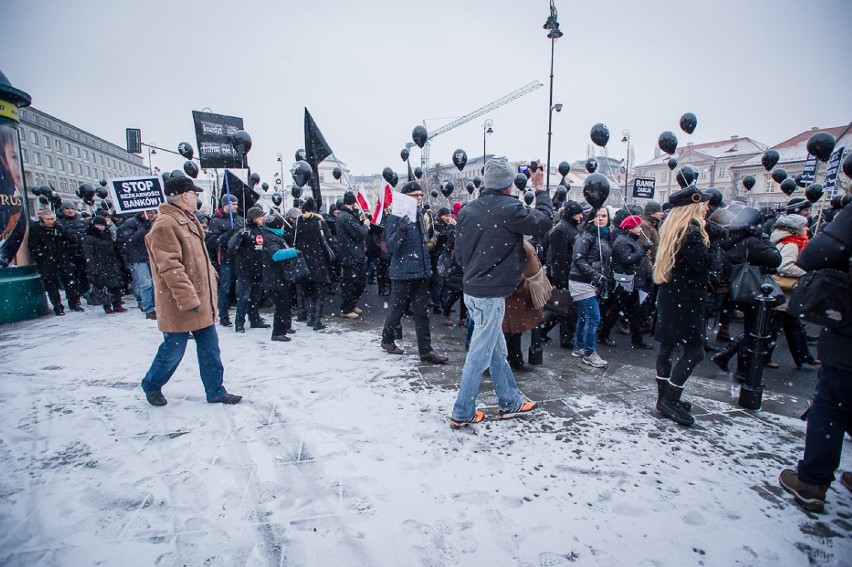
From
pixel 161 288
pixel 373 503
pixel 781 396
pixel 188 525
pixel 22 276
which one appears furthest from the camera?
pixel 22 276

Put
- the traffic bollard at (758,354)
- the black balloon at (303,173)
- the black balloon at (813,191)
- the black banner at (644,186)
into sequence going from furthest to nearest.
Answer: the black banner at (644,186) → the black balloon at (813,191) → the black balloon at (303,173) → the traffic bollard at (758,354)

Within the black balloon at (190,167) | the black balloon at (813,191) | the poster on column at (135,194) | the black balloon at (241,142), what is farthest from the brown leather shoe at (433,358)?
the black balloon at (190,167)

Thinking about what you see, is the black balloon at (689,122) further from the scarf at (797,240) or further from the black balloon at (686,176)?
the scarf at (797,240)

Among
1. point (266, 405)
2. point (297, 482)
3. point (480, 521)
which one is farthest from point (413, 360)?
point (480, 521)

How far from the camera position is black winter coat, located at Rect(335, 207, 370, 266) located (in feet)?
24.6

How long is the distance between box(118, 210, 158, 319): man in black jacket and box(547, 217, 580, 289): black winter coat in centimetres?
694

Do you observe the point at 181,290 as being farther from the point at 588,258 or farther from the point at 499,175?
the point at 588,258

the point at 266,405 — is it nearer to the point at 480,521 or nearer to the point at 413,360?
the point at 413,360

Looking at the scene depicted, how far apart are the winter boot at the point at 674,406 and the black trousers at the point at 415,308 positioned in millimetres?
2520

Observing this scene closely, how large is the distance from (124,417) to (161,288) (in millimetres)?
1202

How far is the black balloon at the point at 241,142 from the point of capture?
7.38 m

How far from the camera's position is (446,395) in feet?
13.4

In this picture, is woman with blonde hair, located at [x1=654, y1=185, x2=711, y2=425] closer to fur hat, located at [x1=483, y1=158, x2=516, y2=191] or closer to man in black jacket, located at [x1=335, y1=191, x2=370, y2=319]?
fur hat, located at [x1=483, y1=158, x2=516, y2=191]

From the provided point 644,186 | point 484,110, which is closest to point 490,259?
point 644,186
